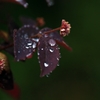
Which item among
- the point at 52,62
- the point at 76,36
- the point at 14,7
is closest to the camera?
the point at 52,62

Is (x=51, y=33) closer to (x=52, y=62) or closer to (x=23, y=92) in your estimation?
(x=52, y=62)

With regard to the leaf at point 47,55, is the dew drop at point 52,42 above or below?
above

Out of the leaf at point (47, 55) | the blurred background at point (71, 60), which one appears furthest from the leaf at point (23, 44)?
the blurred background at point (71, 60)

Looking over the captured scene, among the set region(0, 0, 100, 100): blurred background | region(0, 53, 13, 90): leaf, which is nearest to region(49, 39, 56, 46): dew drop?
region(0, 53, 13, 90): leaf

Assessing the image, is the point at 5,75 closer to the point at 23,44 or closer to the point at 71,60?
the point at 23,44

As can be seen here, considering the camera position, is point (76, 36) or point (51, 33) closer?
point (51, 33)

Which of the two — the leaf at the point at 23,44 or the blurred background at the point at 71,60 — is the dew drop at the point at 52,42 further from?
the blurred background at the point at 71,60

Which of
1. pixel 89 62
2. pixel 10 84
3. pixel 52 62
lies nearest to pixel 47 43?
pixel 52 62

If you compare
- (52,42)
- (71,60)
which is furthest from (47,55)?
(71,60)
